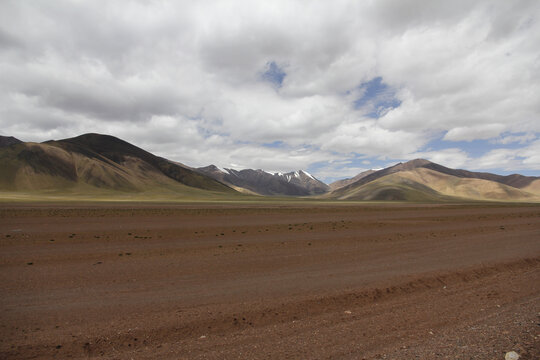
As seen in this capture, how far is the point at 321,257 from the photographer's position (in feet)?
55.3

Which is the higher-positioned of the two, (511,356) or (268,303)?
(511,356)

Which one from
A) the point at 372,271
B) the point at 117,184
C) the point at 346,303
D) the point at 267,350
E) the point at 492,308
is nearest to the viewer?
the point at 267,350

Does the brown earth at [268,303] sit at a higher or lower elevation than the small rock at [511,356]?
lower

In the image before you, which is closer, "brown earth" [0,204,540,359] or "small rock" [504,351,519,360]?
"small rock" [504,351,519,360]

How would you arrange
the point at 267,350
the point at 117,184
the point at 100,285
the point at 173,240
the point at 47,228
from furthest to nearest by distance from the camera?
the point at 117,184, the point at 47,228, the point at 173,240, the point at 100,285, the point at 267,350

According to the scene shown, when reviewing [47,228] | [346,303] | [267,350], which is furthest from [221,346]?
[47,228]

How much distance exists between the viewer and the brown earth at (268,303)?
6695mm

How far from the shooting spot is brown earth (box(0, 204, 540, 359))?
6.70 m

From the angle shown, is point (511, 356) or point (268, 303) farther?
point (268, 303)

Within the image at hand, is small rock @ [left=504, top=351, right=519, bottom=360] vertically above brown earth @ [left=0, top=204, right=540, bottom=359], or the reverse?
small rock @ [left=504, top=351, right=519, bottom=360]

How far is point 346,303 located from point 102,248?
54.7 feet

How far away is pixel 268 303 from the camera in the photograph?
378 inches

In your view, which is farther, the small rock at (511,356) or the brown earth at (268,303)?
the brown earth at (268,303)

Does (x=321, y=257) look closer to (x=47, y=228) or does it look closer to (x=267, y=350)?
(x=267, y=350)
